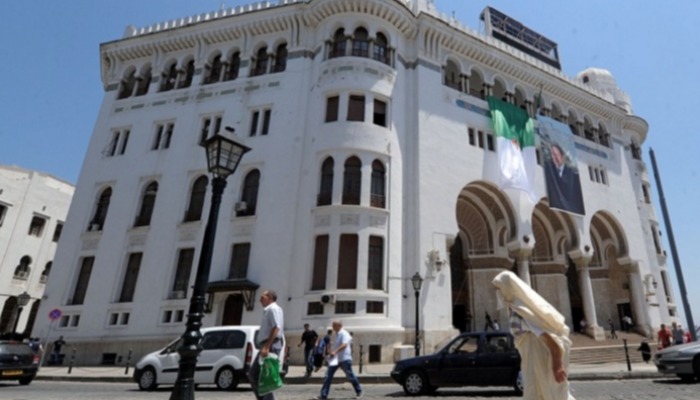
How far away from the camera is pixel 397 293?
17.3m

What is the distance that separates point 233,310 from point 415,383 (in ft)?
36.2

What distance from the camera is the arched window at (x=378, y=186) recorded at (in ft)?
60.1

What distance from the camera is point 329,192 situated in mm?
18453

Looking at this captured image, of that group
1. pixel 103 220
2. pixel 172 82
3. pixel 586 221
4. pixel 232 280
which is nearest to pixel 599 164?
pixel 586 221

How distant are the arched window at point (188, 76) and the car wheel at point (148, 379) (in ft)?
56.7

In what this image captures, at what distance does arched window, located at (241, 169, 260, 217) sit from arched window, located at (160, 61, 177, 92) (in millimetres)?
8474

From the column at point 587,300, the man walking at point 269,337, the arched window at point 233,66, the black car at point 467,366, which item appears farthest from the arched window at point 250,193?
the column at point 587,300

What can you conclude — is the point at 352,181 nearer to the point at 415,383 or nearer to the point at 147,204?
the point at 415,383

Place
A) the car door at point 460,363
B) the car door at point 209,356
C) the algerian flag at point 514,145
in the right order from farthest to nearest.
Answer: the algerian flag at point 514,145 → the car door at point 209,356 → the car door at point 460,363

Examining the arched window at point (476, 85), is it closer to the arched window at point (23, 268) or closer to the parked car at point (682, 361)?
the parked car at point (682, 361)

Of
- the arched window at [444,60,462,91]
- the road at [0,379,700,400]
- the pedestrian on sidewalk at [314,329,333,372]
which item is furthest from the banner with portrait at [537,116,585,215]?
the pedestrian on sidewalk at [314,329,333,372]

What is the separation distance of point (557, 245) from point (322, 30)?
1879cm

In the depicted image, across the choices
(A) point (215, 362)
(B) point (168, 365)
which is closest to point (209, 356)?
(A) point (215, 362)

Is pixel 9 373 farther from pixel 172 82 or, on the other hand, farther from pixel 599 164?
pixel 599 164
